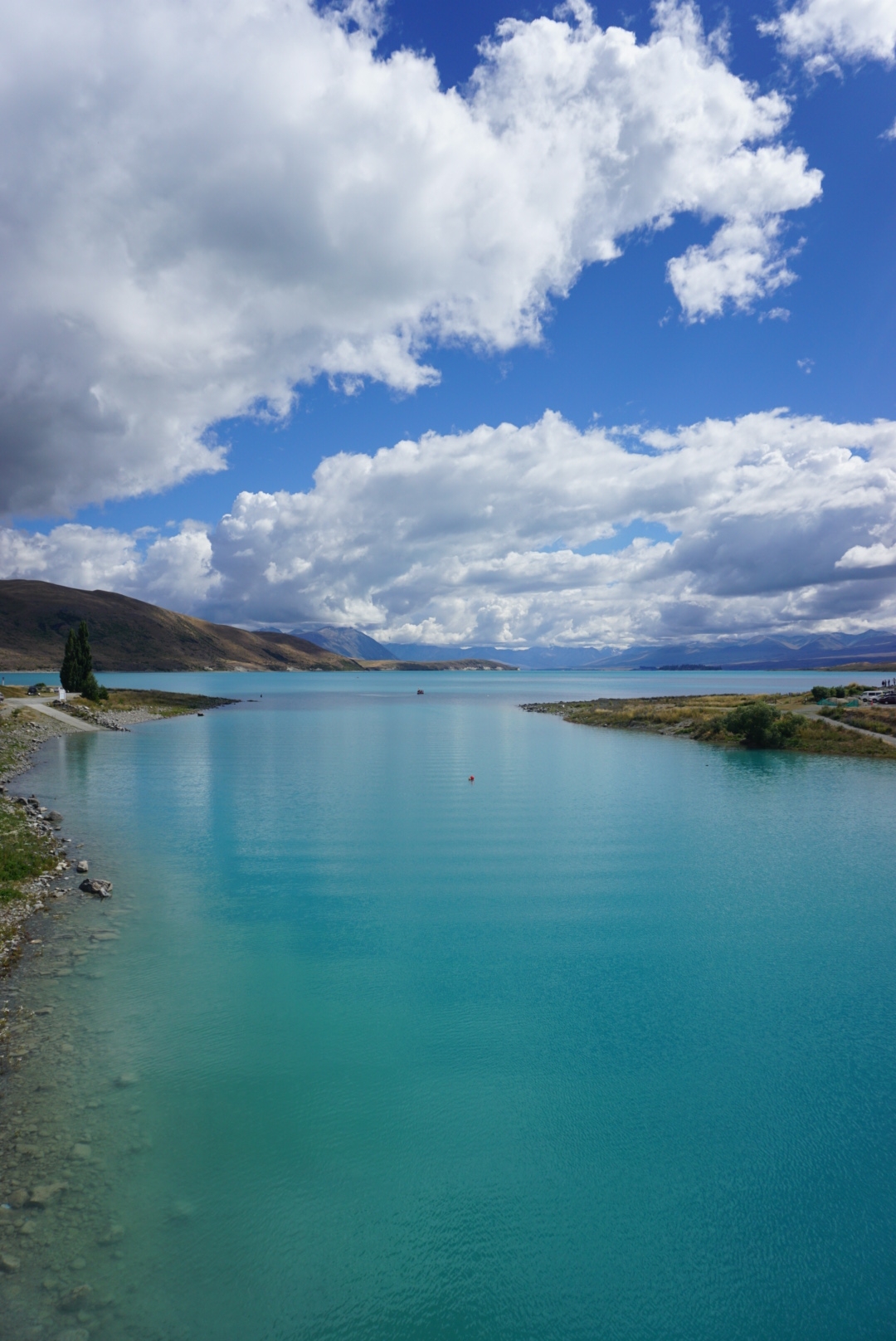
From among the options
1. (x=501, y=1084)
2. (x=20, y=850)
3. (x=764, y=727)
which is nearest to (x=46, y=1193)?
(x=501, y=1084)

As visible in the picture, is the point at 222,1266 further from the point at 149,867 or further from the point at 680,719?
the point at 680,719

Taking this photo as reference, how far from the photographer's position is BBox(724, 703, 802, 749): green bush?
6675cm

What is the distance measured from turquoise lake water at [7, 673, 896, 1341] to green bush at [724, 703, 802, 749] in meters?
35.2

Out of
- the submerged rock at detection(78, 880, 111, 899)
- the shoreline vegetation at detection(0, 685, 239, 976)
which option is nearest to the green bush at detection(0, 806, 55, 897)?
the shoreline vegetation at detection(0, 685, 239, 976)

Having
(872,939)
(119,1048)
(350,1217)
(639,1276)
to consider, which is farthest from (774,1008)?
(119,1048)

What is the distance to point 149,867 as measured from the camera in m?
27.8

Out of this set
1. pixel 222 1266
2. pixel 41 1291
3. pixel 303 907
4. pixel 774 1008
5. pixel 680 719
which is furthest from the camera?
pixel 680 719

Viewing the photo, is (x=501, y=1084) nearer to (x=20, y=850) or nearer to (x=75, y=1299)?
(x=75, y=1299)

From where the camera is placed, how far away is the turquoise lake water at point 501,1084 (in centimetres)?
959

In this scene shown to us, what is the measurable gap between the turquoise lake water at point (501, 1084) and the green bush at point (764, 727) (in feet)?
116

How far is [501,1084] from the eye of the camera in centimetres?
1409

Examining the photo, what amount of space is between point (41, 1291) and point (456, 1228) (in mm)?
5649

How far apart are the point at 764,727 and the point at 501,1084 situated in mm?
60827

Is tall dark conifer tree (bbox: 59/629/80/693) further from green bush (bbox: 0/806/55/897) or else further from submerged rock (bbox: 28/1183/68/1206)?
submerged rock (bbox: 28/1183/68/1206)
